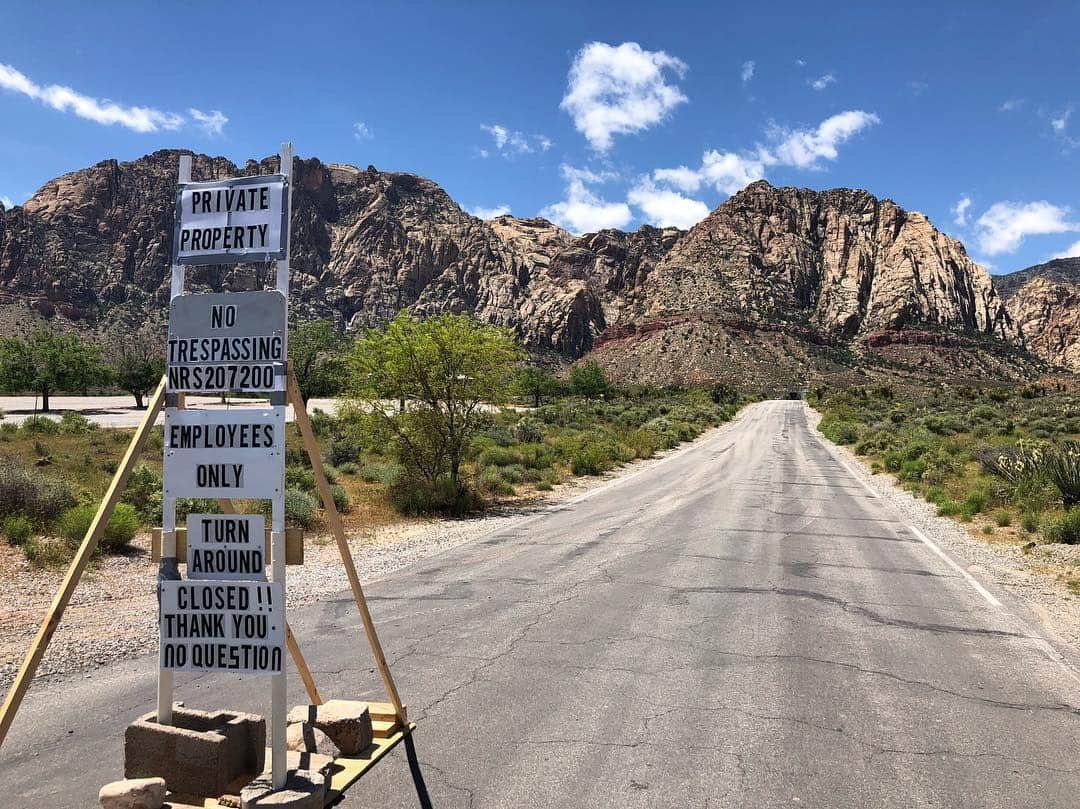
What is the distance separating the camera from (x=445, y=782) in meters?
4.46

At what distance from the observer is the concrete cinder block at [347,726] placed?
15.6 feet

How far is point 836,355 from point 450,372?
12894 centimetres

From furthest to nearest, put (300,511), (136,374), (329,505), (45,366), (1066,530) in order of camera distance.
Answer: (136,374), (45,366), (300,511), (1066,530), (329,505)

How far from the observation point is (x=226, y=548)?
4262mm

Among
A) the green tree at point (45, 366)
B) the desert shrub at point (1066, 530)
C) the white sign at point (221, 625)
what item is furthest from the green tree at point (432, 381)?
the green tree at point (45, 366)

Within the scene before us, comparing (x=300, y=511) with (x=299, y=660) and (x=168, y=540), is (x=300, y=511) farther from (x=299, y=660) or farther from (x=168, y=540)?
(x=168, y=540)

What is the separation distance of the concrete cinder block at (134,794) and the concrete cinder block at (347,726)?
1.07m

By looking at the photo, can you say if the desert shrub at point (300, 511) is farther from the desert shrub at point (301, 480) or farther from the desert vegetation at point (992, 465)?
the desert vegetation at point (992, 465)

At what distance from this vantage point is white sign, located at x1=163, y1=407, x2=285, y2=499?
416 cm

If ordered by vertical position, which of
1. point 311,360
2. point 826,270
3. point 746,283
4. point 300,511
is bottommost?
point 300,511

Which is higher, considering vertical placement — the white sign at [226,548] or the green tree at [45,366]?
the green tree at [45,366]

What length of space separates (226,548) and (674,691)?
3.79 meters

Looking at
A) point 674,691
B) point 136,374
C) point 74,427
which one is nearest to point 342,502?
point 674,691

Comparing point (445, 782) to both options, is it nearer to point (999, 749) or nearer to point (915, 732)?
point (915, 732)
